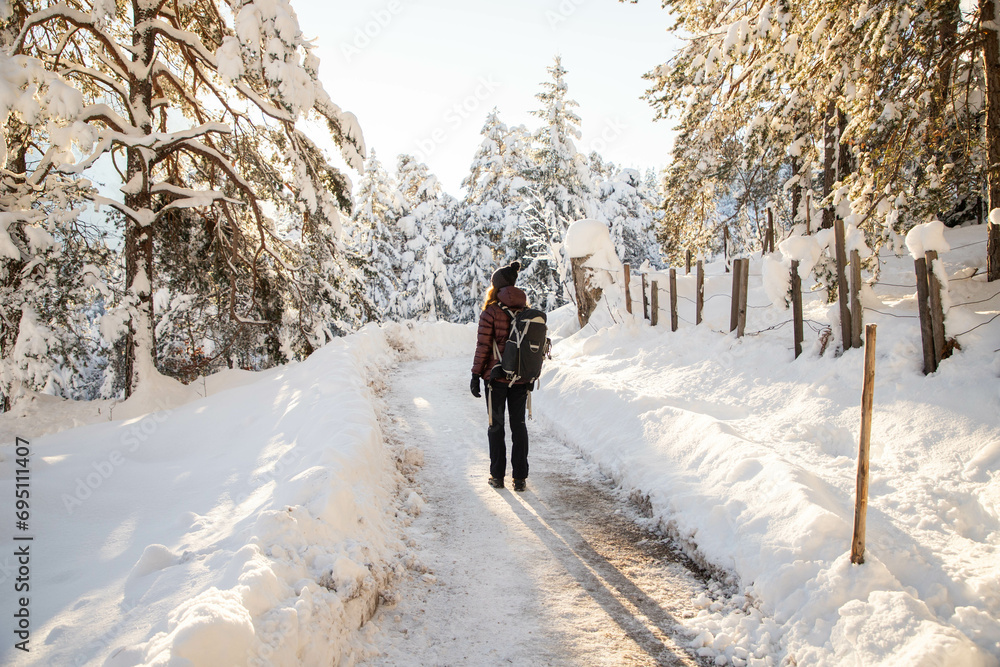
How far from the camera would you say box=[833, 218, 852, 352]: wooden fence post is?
5996mm

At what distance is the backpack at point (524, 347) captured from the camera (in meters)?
5.21

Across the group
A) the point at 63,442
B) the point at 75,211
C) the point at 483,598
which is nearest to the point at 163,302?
the point at 75,211

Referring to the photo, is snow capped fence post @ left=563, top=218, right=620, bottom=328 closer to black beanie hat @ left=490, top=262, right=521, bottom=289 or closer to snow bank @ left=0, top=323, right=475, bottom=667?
snow bank @ left=0, top=323, right=475, bottom=667

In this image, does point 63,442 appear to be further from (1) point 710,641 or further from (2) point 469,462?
(1) point 710,641

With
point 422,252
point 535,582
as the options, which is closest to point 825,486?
point 535,582

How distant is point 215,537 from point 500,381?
2862mm

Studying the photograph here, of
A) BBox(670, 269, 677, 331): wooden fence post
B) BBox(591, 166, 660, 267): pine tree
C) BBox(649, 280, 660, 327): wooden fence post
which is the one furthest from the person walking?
BBox(591, 166, 660, 267): pine tree

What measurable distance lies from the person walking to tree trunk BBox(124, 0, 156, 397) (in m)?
7.79

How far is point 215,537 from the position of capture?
3.53 m

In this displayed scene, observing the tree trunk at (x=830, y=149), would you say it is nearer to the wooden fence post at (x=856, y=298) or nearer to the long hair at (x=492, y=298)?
the wooden fence post at (x=856, y=298)

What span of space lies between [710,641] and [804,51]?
6254 millimetres

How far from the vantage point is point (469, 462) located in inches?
256

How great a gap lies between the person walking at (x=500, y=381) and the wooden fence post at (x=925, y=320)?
154 inches

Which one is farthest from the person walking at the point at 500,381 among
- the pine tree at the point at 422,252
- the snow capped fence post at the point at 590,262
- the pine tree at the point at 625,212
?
the pine tree at the point at 422,252
